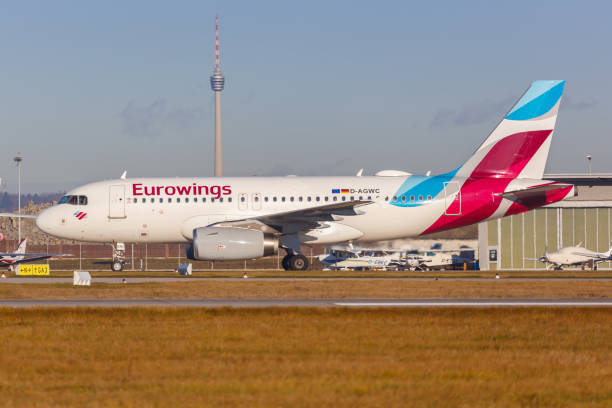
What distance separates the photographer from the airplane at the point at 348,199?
36.1 meters

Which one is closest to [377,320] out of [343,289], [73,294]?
[343,289]

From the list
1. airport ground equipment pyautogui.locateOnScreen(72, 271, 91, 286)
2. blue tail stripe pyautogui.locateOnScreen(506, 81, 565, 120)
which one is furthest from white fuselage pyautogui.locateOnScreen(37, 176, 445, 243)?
airport ground equipment pyautogui.locateOnScreen(72, 271, 91, 286)

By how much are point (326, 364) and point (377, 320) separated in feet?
18.3

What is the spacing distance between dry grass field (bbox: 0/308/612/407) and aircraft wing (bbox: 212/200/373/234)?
1640 centimetres

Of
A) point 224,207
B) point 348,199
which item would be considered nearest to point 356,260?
point 348,199

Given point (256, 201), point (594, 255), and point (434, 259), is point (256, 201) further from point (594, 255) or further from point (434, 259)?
point (434, 259)

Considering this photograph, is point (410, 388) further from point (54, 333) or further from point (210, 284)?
point (210, 284)

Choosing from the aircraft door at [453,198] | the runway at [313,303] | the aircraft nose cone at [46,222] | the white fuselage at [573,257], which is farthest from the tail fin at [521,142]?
Result: the white fuselage at [573,257]

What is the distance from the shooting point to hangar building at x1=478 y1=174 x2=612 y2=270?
194ft

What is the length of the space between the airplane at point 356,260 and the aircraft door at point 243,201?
2825 centimetres

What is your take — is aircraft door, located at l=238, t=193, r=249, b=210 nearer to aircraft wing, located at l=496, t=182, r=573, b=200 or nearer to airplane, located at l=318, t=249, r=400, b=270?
aircraft wing, located at l=496, t=182, r=573, b=200

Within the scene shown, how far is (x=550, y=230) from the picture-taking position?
59.7 m

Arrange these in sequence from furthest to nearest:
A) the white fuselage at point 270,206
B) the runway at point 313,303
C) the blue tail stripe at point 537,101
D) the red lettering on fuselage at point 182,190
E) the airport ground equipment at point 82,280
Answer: the blue tail stripe at point 537,101
the red lettering on fuselage at point 182,190
the white fuselage at point 270,206
the airport ground equipment at point 82,280
the runway at point 313,303

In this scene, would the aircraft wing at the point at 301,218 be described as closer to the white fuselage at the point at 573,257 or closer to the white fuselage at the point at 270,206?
the white fuselage at the point at 270,206
